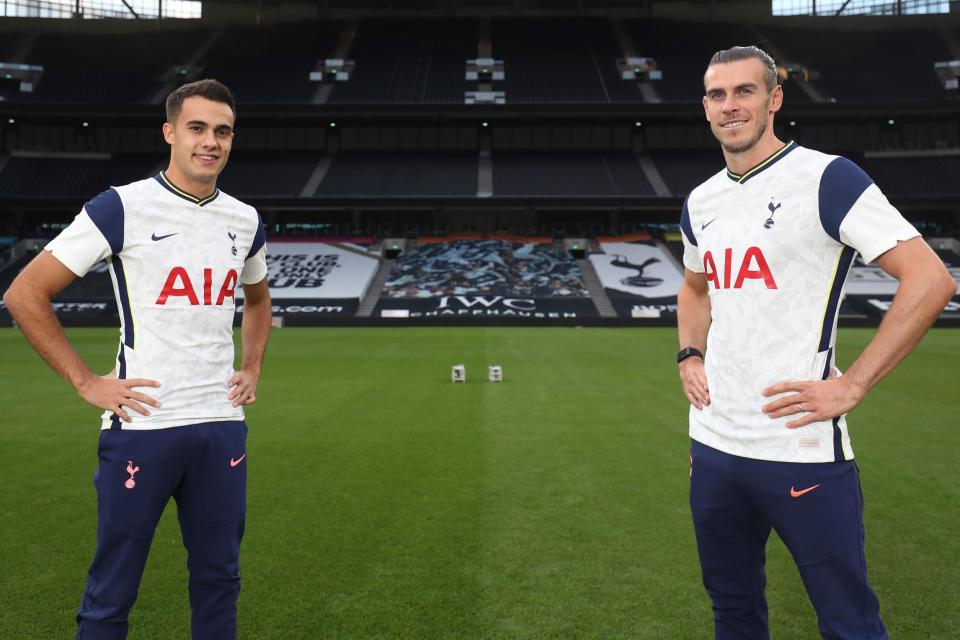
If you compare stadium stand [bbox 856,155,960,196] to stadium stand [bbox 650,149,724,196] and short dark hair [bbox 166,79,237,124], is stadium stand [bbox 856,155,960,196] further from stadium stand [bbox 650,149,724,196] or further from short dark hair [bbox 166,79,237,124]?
short dark hair [bbox 166,79,237,124]

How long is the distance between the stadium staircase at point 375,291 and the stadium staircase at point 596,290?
12648 millimetres

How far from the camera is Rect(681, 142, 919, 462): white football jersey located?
2.49 metres

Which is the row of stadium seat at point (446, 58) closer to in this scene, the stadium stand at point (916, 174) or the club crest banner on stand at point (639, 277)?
the stadium stand at point (916, 174)

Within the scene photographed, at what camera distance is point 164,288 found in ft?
9.67

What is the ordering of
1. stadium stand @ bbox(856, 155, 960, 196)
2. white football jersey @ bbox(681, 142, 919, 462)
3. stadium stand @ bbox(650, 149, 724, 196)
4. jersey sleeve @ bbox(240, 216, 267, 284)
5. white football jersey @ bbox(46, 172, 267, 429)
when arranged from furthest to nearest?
stadium stand @ bbox(650, 149, 724, 196) < stadium stand @ bbox(856, 155, 960, 196) < jersey sleeve @ bbox(240, 216, 267, 284) < white football jersey @ bbox(46, 172, 267, 429) < white football jersey @ bbox(681, 142, 919, 462)

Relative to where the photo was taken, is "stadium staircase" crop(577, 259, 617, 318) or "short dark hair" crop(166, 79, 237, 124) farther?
"stadium staircase" crop(577, 259, 617, 318)

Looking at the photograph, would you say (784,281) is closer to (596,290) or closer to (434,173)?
(596,290)

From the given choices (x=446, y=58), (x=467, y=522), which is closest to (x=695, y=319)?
(x=467, y=522)

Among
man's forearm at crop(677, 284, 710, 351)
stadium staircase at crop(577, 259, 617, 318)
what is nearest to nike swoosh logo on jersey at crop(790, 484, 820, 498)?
man's forearm at crop(677, 284, 710, 351)

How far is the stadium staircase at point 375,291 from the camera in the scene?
134 ft

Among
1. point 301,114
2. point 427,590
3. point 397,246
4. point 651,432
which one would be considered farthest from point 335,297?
point 427,590

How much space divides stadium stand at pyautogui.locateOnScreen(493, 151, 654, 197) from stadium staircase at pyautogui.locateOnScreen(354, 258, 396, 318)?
9666mm

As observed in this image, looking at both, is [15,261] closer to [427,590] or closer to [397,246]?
[397,246]

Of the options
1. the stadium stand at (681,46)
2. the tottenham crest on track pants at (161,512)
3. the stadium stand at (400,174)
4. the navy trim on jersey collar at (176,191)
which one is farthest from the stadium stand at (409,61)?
Answer: the tottenham crest on track pants at (161,512)
